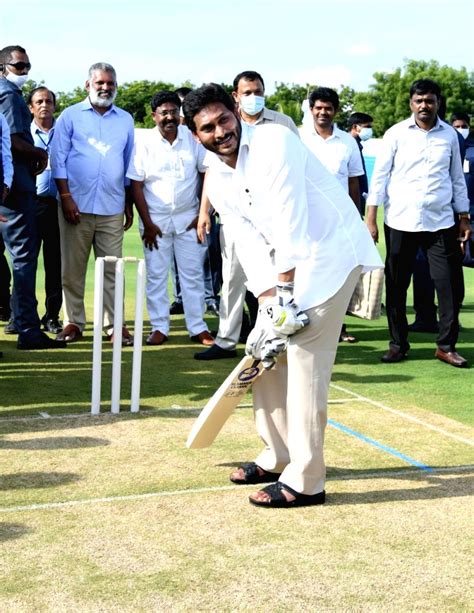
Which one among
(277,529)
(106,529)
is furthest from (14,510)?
(277,529)

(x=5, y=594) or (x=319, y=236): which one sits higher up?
(x=319, y=236)

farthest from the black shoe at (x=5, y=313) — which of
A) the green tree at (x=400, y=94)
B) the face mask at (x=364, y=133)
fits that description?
the green tree at (x=400, y=94)

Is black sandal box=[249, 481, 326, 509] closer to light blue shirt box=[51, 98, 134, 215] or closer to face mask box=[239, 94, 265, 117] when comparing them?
face mask box=[239, 94, 265, 117]

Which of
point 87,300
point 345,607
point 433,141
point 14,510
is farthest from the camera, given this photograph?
point 87,300

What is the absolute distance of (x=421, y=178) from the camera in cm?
905

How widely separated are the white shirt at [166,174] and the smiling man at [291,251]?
14.5 ft

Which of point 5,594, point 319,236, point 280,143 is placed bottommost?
point 5,594

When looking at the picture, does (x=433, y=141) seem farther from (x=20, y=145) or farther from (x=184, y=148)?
(x=20, y=145)

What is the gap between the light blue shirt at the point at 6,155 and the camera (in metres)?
8.48

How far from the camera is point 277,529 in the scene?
4871 mm

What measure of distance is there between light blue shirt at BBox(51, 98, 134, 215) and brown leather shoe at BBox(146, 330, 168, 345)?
4.00 feet

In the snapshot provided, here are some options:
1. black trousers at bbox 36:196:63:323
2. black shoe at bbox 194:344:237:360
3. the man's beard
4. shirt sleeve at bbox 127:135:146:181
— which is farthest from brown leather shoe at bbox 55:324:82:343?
the man's beard

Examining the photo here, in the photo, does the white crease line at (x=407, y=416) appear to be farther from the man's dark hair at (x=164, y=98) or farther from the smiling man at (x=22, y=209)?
the man's dark hair at (x=164, y=98)

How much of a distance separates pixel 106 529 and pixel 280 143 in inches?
76.9
